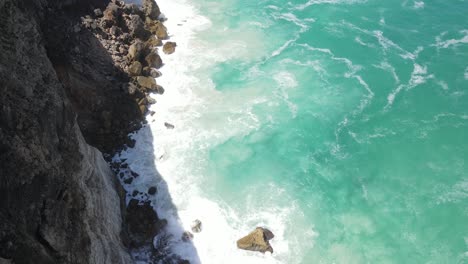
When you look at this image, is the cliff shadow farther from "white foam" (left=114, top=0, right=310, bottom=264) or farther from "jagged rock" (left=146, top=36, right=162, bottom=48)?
"jagged rock" (left=146, top=36, right=162, bottom=48)

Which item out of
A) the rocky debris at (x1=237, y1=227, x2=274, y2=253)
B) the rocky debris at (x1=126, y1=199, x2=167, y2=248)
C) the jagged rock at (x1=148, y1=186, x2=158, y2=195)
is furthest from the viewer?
the jagged rock at (x1=148, y1=186, x2=158, y2=195)

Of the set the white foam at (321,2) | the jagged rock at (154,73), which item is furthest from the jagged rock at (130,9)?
the white foam at (321,2)

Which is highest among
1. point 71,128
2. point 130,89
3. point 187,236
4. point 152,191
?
point 71,128

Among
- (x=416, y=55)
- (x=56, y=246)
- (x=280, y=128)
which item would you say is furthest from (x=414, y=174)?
(x=56, y=246)

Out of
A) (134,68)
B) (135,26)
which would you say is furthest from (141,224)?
(135,26)

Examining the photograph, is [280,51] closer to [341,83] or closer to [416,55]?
[341,83]

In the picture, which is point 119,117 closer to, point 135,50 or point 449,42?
point 135,50

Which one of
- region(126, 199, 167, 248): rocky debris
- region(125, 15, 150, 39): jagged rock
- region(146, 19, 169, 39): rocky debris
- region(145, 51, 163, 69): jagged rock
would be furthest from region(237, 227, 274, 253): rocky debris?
region(146, 19, 169, 39): rocky debris
